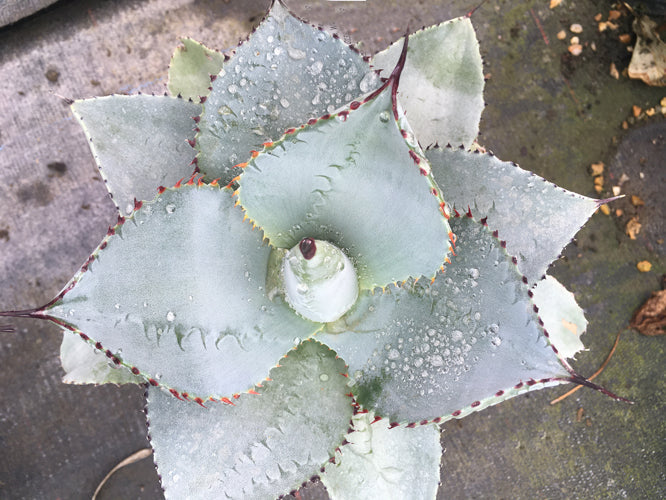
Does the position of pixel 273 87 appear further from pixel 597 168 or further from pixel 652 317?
pixel 652 317

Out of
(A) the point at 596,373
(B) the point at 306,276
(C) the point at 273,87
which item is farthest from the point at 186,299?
(A) the point at 596,373

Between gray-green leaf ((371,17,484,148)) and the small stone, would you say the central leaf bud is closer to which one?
gray-green leaf ((371,17,484,148))

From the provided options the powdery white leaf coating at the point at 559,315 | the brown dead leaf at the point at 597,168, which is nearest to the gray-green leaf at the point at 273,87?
the powdery white leaf coating at the point at 559,315

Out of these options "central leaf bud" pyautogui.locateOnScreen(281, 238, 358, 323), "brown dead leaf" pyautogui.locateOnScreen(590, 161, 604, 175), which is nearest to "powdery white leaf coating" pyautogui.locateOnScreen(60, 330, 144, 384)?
"central leaf bud" pyautogui.locateOnScreen(281, 238, 358, 323)

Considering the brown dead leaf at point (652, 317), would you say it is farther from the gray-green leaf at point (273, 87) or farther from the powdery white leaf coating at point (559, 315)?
the gray-green leaf at point (273, 87)

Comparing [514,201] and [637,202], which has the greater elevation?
[514,201]

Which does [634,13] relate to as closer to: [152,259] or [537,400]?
[537,400]
